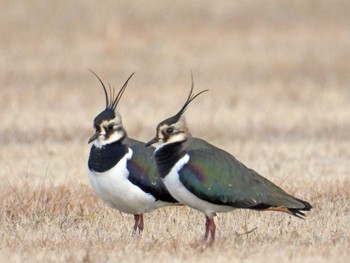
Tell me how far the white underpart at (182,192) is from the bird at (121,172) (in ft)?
2.17

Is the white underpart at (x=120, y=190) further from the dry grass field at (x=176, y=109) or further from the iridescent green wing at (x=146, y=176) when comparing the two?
the dry grass field at (x=176, y=109)

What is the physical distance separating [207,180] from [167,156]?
0.34 m

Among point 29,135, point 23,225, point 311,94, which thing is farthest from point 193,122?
point 23,225

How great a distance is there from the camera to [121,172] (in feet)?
28.7

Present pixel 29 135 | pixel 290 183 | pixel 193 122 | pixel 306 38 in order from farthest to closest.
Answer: pixel 306 38 < pixel 193 122 < pixel 29 135 < pixel 290 183

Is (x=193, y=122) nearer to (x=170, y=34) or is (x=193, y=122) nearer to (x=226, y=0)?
(x=170, y=34)

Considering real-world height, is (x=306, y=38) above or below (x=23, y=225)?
above

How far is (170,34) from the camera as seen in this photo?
27.1 m

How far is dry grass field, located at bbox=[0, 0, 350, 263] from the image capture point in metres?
8.43

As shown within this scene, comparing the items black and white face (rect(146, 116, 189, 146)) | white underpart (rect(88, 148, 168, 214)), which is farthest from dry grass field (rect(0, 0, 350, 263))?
black and white face (rect(146, 116, 189, 146))

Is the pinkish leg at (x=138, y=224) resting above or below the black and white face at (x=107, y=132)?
below

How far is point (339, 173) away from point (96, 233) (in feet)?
14.6

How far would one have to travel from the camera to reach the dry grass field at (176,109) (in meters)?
8.43

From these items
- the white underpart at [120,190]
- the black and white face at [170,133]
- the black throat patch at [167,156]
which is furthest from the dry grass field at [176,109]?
the black and white face at [170,133]
